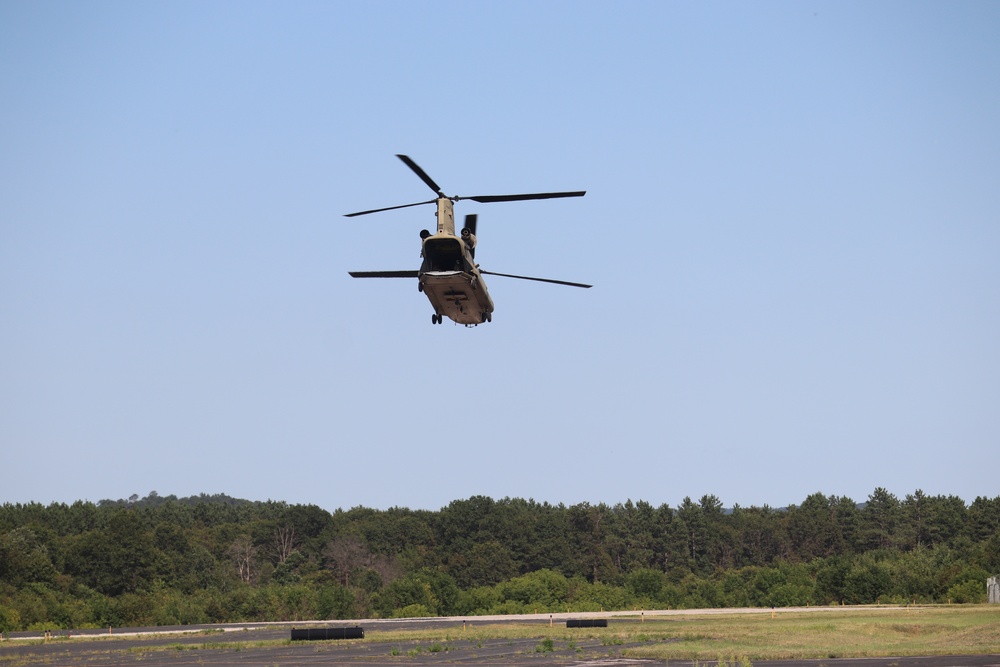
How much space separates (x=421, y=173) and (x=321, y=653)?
84.8 ft

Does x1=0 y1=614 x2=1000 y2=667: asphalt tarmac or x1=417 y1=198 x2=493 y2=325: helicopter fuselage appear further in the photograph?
x1=0 y1=614 x2=1000 y2=667: asphalt tarmac

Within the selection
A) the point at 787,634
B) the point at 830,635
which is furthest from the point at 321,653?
the point at 830,635

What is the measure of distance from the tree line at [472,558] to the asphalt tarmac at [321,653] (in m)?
23.8

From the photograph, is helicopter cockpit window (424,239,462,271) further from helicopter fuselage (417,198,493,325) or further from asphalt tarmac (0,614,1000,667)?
asphalt tarmac (0,614,1000,667)

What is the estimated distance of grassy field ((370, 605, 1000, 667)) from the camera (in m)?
50.8

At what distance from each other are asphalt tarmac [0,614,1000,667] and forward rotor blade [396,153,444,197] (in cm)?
1892

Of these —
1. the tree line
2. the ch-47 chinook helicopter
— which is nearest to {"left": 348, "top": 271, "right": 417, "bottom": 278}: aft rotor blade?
the ch-47 chinook helicopter

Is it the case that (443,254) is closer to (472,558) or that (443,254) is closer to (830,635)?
(830,635)

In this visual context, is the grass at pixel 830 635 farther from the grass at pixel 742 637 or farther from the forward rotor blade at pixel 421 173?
the forward rotor blade at pixel 421 173

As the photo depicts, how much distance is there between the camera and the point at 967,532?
152m

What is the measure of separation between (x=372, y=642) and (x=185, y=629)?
81.8 feet

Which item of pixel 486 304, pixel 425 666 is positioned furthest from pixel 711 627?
pixel 486 304

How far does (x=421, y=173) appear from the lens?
137ft

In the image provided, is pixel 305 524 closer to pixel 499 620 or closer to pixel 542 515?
pixel 542 515
